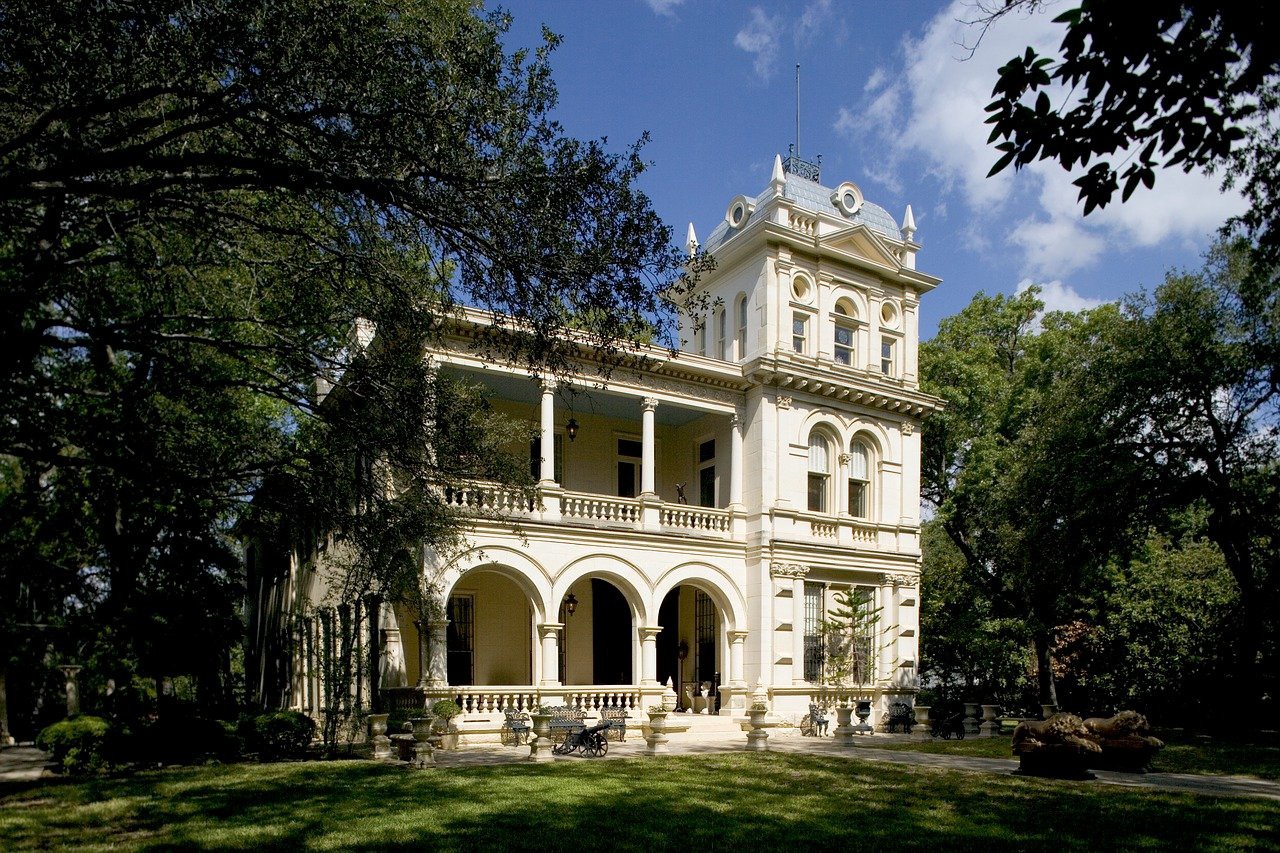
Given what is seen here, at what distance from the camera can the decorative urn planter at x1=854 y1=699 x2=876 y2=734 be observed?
24562 mm

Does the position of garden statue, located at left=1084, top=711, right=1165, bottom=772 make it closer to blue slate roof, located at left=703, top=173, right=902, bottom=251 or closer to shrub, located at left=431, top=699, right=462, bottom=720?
shrub, located at left=431, top=699, right=462, bottom=720

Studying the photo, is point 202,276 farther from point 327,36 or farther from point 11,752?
point 11,752

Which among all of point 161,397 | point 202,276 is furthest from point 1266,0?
point 161,397

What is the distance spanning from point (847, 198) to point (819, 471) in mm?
8563

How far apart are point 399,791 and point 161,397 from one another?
8.87m

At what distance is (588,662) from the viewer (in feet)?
84.9

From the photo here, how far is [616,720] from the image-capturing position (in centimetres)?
2064

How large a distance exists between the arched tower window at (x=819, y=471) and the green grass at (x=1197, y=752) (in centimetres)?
714

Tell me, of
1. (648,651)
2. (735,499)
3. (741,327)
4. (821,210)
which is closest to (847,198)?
(821,210)

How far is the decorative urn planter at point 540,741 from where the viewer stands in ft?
56.1

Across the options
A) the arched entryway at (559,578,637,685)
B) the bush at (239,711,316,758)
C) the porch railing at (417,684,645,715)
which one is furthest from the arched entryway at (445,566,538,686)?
the bush at (239,711,316,758)

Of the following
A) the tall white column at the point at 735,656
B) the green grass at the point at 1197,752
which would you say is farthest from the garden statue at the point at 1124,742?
the tall white column at the point at 735,656

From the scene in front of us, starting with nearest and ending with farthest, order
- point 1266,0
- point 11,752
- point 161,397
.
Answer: point 1266,0 → point 161,397 → point 11,752

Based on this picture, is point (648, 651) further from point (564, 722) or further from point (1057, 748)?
point (1057, 748)
